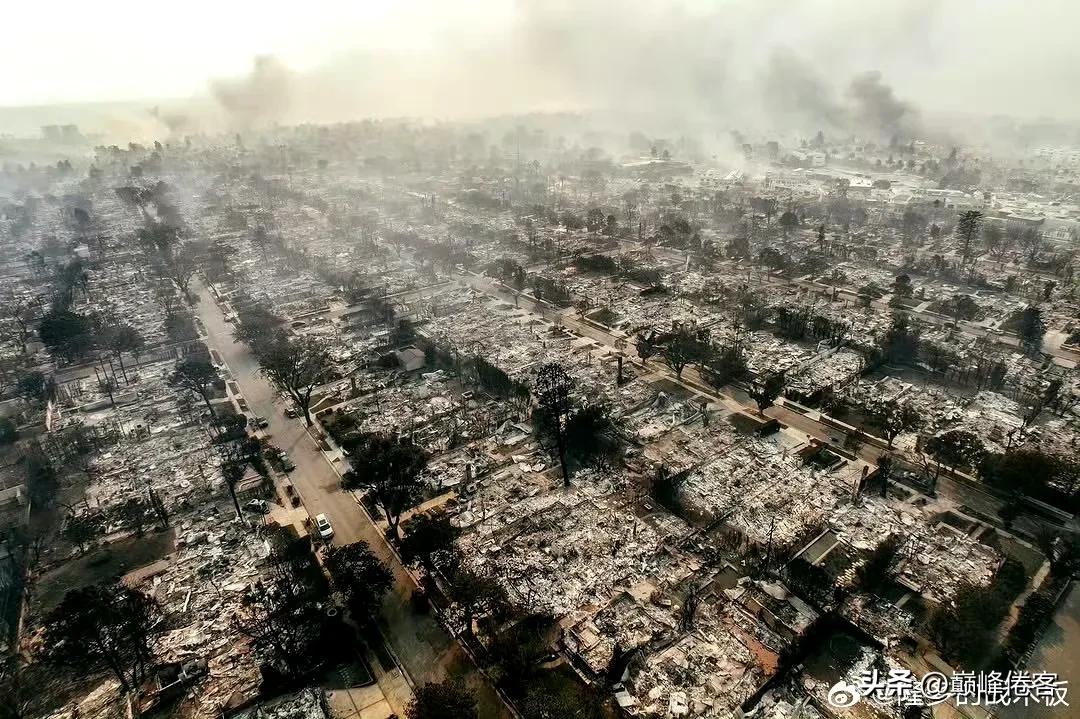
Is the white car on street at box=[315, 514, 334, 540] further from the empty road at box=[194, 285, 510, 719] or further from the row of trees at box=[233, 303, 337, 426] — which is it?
A: the row of trees at box=[233, 303, 337, 426]

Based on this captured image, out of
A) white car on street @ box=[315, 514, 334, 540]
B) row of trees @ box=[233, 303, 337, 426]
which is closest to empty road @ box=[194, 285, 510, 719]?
white car on street @ box=[315, 514, 334, 540]

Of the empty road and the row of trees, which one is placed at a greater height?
the row of trees

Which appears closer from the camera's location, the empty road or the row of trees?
the empty road

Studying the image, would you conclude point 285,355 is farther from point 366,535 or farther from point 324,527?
point 366,535

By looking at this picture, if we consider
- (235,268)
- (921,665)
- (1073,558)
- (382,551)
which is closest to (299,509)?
(382,551)

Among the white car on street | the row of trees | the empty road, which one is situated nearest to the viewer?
the empty road

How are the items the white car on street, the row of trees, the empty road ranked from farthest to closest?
the row of trees → the white car on street → the empty road

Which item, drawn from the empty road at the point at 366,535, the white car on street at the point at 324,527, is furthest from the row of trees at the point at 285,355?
the white car on street at the point at 324,527

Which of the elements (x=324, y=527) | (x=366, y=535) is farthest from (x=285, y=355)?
(x=366, y=535)

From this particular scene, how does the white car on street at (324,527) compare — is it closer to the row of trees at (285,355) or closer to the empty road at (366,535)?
the empty road at (366,535)
